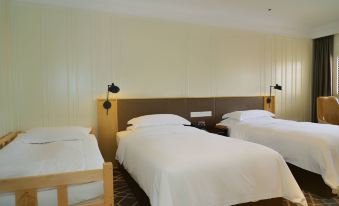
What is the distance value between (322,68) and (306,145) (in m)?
3.01

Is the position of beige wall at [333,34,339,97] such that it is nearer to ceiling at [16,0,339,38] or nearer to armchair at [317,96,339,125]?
ceiling at [16,0,339,38]

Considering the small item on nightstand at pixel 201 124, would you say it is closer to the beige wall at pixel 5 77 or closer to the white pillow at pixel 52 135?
the white pillow at pixel 52 135

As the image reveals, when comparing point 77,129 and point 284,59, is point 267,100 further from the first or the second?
point 77,129

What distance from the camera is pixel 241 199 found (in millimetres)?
1889

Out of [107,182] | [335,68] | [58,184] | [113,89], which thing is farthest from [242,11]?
[58,184]

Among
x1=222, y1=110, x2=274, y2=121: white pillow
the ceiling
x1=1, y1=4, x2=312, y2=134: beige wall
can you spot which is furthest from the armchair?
the ceiling

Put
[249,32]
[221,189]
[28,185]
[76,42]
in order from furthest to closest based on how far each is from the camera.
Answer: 1. [249,32]
2. [76,42]
3. [221,189]
4. [28,185]

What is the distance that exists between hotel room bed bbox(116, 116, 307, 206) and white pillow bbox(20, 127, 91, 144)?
0.78m

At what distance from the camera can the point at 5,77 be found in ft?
9.05

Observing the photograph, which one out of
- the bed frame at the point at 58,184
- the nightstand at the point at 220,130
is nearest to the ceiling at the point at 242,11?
the nightstand at the point at 220,130

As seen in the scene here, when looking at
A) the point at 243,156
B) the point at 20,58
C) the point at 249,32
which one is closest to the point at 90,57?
the point at 20,58

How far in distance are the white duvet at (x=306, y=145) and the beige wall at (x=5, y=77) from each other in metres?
3.26

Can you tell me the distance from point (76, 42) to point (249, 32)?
3.17 metres

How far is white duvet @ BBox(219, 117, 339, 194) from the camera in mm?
2531
